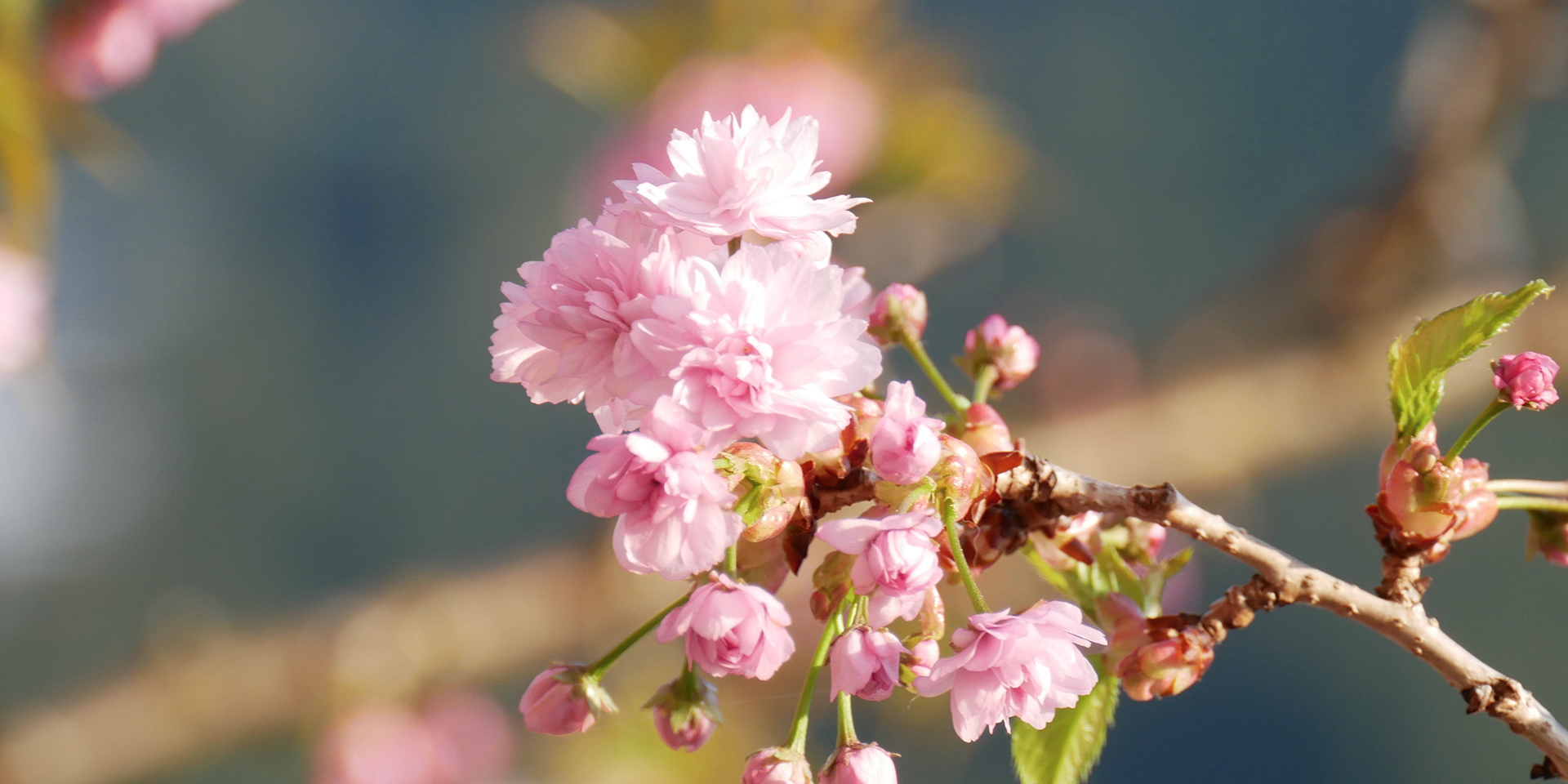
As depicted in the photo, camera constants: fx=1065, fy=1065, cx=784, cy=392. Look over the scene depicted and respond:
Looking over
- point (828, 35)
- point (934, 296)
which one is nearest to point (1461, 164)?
point (828, 35)

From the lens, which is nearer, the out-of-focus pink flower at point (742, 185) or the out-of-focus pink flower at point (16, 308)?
the out-of-focus pink flower at point (742, 185)

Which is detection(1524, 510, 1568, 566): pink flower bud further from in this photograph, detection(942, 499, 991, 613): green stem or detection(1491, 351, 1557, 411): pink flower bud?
detection(942, 499, 991, 613): green stem

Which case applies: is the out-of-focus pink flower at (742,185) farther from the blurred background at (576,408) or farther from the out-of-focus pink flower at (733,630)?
the blurred background at (576,408)

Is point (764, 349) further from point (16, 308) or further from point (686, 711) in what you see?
point (16, 308)

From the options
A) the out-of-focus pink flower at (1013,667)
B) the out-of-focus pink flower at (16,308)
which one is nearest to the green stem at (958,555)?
the out-of-focus pink flower at (1013,667)

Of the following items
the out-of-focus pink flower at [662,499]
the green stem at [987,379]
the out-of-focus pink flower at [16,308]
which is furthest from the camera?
the out-of-focus pink flower at [16,308]

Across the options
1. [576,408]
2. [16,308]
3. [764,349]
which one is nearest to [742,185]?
[764,349]

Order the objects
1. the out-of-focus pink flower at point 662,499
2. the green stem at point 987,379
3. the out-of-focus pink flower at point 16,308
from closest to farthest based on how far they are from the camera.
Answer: the out-of-focus pink flower at point 662,499
the green stem at point 987,379
the out-of-focus pink flower at point 16,308

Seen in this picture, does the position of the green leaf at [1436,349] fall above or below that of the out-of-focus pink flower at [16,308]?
below
